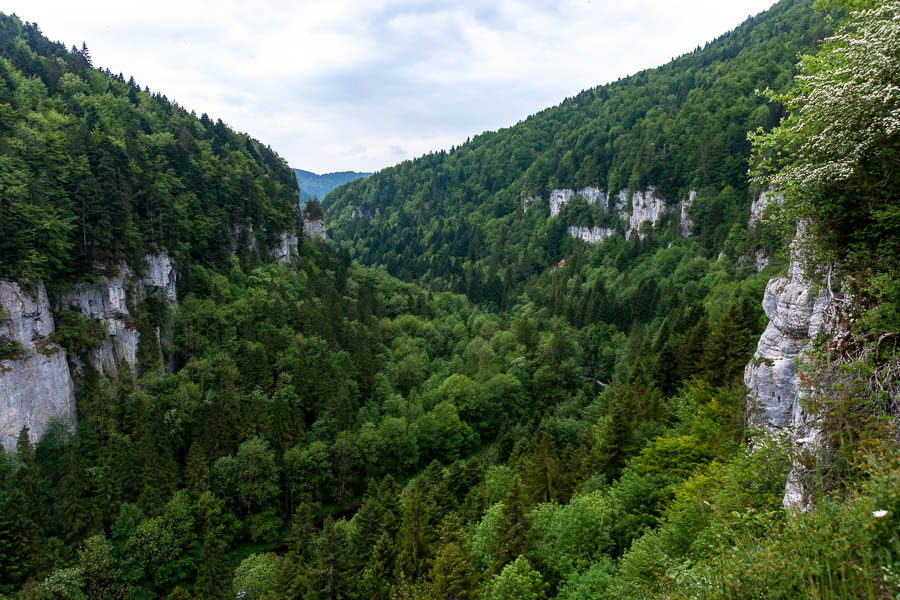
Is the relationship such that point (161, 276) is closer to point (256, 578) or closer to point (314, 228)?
point (256, 578)

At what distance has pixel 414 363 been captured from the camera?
181ft

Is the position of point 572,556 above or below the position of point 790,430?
below

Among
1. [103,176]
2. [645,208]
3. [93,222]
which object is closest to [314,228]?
[103,176]

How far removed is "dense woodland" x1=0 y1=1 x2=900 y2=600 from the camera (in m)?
7.90

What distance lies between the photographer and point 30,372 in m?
28.3

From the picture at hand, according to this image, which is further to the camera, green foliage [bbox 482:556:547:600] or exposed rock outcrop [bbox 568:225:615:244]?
exposed rock outcrop [bbox 568:225:615:244]

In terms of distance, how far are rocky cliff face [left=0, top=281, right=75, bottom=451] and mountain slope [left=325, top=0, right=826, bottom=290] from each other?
65482 millimetres

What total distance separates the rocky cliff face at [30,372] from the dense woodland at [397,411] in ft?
3.74

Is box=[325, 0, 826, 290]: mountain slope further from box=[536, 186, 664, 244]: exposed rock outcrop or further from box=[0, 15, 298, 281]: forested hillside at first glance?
box=[0, 15, 298, 281]: forested hillside

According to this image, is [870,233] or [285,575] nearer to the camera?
[870,233]

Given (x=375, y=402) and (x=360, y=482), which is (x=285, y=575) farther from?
(x=375, y=402)

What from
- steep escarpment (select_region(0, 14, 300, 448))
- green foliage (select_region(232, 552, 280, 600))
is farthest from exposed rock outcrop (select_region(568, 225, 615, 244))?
green foliage (select_region(232, 552, 280, 600))

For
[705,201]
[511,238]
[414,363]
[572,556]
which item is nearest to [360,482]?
[414,363]

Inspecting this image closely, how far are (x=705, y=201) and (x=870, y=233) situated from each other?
282 feet
